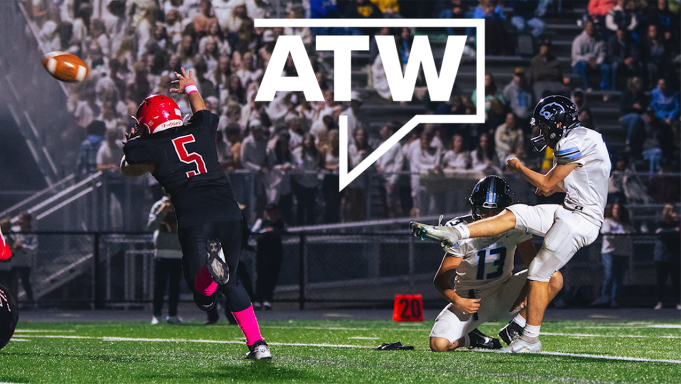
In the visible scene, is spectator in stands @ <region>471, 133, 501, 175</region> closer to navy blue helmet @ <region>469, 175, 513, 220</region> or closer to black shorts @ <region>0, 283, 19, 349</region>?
navy blue helmet @ <region>469, 175, 513, 220</region>

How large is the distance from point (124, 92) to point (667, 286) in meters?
9.29

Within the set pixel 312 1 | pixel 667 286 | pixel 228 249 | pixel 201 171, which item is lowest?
pixel 667 286

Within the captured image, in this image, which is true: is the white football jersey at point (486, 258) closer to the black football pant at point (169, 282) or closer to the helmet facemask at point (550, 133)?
the helmet facemask at point (550, 133)

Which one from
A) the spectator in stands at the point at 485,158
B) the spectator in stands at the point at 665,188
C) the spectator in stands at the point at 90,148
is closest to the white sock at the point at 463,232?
the spectator in stands at the point at 485,158

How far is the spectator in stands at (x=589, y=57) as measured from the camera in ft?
57.8

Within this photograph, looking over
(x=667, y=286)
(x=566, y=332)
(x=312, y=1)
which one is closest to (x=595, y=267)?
(x=667, y=286)

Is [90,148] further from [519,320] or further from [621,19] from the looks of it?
[519,320]

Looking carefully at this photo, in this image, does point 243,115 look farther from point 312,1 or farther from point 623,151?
point 623,151

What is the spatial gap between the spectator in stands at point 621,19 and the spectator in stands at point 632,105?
3.80 feet

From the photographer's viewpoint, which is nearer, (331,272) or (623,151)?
(331,272)

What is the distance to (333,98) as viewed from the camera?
16.3 metres

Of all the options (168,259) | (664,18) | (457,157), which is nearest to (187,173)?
(168,259)

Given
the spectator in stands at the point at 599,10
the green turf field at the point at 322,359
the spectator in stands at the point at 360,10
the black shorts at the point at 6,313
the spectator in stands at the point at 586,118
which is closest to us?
the green turf field at the point at 322,359

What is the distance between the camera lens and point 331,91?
54.1 ft
